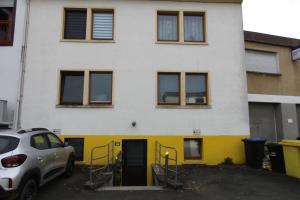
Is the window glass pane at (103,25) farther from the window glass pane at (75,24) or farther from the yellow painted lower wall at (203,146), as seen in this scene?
the yellow painted lower wall at (203,146)

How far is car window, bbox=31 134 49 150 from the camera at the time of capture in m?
6.46

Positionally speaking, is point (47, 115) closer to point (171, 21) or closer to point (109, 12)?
point (109, 12)

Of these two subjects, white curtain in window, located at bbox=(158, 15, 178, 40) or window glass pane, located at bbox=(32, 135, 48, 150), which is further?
white curtain in window, located at bbox=(158, 15, 178, 40)

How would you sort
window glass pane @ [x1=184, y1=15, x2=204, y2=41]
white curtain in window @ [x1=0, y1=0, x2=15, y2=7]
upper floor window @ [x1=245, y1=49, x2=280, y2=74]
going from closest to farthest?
white curtain in window @ [x1=0, y1=0, x2=15, y2=7], window glass pane @ [x1=184, y1=15, x2=204, y2=41], upper floor window @ [x1=245, y1=49, x2=280, y2=74]

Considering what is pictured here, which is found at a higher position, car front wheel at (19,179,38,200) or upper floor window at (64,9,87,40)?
upper floor window at (64,9,87,40)

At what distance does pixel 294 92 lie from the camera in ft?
45.4

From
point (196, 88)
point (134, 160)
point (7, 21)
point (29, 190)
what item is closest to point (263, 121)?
point (196, 88)

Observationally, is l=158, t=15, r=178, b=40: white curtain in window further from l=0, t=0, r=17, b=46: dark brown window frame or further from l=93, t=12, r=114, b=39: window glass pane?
l=0, t=0, r=17, b=46: dark brown window frame

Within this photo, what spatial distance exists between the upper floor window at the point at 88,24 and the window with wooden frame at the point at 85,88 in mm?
→ 1598

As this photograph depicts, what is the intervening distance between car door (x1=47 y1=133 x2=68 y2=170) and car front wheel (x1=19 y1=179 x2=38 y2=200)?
1.30 metres

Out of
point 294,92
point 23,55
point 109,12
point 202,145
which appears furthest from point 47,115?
point 294,92

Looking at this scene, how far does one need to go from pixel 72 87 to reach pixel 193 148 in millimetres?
5972

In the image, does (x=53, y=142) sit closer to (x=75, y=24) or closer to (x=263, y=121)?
(x=75, y=24)

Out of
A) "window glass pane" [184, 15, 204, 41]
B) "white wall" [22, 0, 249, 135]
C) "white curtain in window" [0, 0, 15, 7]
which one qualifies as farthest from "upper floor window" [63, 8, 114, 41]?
"window glass pane" [184, 15, 204, 41]
